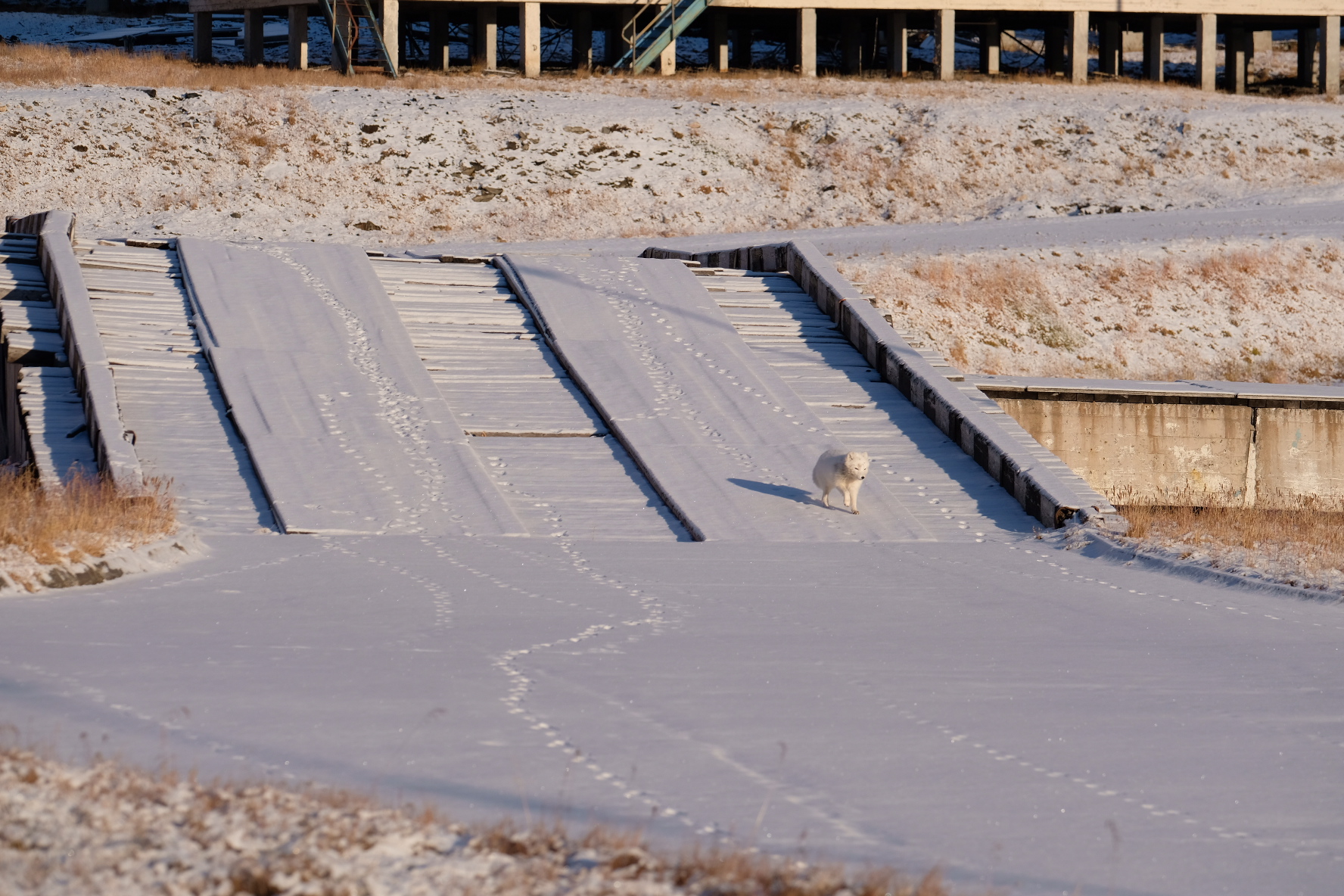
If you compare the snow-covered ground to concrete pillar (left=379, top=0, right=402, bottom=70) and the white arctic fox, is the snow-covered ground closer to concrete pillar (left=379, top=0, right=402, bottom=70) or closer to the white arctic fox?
the white arctic fox

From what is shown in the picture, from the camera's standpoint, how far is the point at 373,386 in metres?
14.5

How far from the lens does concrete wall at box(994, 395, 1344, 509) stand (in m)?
19.1

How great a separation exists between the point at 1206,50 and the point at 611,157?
69.2 feet

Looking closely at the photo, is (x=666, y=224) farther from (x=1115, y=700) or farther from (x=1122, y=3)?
(x=1115, y=700)

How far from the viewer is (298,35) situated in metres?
40.4

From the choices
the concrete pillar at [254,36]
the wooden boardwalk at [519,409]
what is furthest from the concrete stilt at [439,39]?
the wooden boardwalk at [519,409]

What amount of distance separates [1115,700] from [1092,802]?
5.11 feet

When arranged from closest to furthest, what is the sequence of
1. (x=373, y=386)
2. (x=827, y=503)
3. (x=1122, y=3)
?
(x=827, y=503) < (x=373, y=386) < (x=1122, y=3)

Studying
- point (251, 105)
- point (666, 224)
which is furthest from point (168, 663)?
point (251, 105)

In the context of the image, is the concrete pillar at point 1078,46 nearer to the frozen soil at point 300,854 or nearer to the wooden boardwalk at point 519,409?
the wooden boardwalk at point 519,409

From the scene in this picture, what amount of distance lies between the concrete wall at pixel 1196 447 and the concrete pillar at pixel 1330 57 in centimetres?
2833

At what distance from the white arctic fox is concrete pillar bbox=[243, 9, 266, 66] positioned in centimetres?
3507

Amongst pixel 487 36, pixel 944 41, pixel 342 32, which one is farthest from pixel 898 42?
pixel 342 32

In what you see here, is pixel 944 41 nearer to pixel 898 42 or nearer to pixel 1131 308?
pixel 898 42
